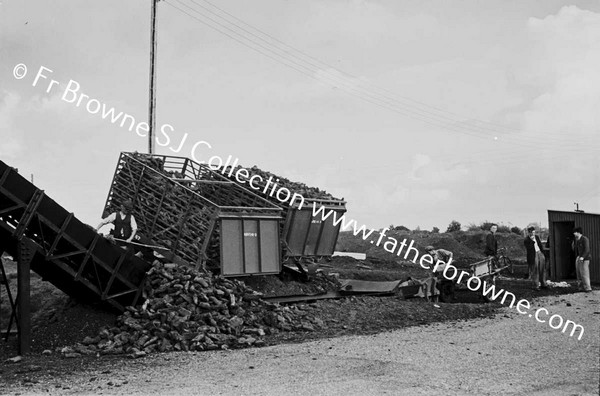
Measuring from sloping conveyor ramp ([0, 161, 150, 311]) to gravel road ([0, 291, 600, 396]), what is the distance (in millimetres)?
2855

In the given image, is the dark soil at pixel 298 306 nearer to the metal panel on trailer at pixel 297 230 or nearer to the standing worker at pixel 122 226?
the metal panel on trailer at pixel 297 230

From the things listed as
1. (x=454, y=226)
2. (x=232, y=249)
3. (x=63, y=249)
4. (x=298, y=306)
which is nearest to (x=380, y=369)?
(x=298, y=306)

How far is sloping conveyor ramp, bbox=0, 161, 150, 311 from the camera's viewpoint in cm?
1370

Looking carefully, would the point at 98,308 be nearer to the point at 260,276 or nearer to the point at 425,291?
the point at 260,276

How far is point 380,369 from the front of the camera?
35.9 ft

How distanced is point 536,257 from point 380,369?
12466mm

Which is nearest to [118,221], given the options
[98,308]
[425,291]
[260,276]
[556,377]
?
[98,308]

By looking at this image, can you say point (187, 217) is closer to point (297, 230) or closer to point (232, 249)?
point (232, 249)

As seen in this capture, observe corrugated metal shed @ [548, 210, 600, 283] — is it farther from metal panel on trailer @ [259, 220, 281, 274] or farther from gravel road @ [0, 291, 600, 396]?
metal panel on trailer @ [259, 220, 281, 274]

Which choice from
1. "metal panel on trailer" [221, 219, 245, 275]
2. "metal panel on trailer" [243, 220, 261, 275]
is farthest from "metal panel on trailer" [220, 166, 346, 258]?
"metal panel on trailer" [221, 219, 245, 275]

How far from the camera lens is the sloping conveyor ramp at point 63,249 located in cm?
1370

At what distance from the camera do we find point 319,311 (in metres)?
16.5

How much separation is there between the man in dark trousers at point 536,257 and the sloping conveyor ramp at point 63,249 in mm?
11992

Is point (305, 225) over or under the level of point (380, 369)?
over
